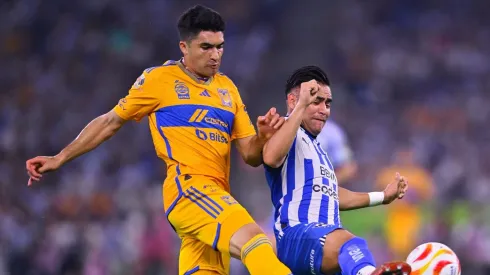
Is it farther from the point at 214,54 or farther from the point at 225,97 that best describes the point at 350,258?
the point at 214,54

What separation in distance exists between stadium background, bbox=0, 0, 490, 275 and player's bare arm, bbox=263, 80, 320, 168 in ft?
24.4

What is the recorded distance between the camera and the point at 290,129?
5488 mm

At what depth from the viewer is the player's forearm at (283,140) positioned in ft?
18.0

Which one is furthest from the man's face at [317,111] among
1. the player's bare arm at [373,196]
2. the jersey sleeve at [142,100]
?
the jersey sleeve at [142,100]

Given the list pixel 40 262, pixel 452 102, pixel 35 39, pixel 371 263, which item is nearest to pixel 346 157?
pixel 371 263

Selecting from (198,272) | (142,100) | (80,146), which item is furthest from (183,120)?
(198,272)

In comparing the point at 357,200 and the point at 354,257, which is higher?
the point at 357,200

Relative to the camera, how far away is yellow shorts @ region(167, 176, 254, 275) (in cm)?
564

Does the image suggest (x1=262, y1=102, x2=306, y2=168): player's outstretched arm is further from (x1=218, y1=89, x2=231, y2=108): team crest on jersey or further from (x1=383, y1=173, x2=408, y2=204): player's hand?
(x1=383, y1=173, x2=408, y2=204): player's hand

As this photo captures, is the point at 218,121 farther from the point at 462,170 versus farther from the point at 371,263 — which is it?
the point at 462,170

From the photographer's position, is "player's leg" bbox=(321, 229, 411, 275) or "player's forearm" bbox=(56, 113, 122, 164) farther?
"player's forearm" bbox=(56, 113, 122, 164)

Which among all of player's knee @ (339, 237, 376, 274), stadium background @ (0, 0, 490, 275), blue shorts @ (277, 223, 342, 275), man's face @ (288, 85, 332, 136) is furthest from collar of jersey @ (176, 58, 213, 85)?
stadium background @ (0, 0, 490, 275)

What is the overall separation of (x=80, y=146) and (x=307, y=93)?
1.50m

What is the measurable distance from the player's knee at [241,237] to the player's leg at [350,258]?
395 millimetres
